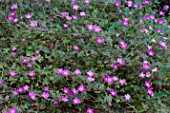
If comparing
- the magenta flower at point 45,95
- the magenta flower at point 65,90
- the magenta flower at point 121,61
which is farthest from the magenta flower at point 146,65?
the magenta flower at point 45,95

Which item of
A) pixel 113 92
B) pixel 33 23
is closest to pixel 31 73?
pixel 33 23

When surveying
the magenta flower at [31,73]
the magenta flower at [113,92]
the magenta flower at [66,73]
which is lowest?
the magenta flower at [113,92]

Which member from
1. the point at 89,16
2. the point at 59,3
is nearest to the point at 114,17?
the point at 89,16

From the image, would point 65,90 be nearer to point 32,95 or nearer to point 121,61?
point 32,95

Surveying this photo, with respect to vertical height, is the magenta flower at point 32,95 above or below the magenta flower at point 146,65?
below

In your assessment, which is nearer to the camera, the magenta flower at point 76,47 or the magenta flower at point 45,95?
the magenta flower at point 45,95

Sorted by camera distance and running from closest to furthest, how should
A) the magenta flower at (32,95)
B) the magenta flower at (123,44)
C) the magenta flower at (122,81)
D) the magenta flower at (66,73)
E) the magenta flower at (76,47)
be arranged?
1. the magenta flower at (32,95)
2. the magenta flower at (66,73)
3. the magenta flower at (122,81)
4. the magenta flower at (76,47)
5. the magenta flower at (123,44)

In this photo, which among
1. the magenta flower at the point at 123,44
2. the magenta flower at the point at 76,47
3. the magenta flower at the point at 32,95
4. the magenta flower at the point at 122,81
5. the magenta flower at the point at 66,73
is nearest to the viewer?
the magenta flower at the point at 32,95

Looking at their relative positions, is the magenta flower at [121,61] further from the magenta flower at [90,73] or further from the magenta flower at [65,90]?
the magenta flower at [65,90]
